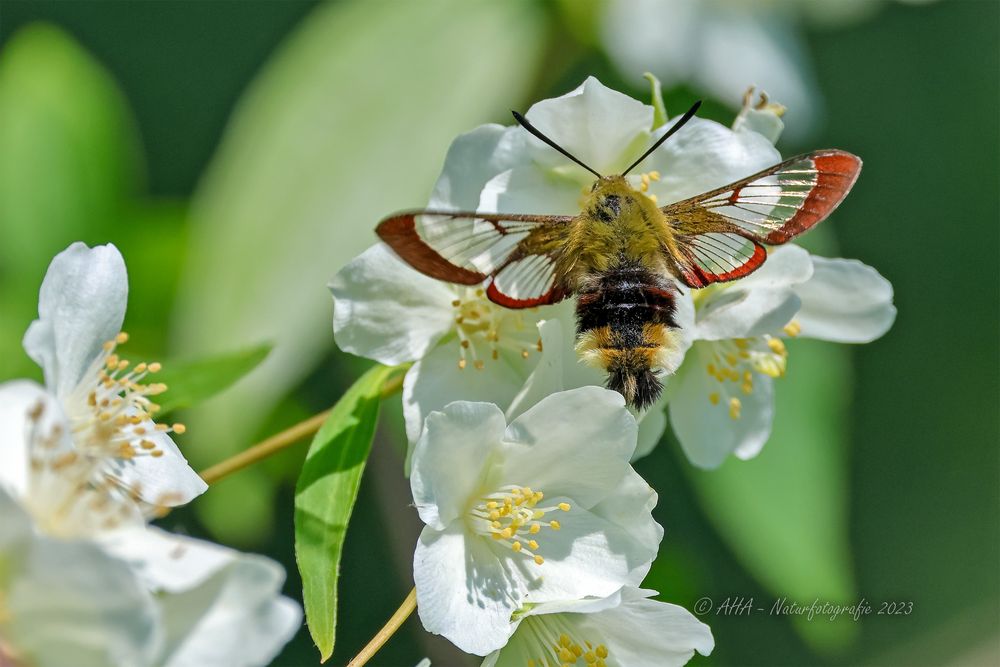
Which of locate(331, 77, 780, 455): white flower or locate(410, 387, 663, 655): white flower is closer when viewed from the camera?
locate(410, 387, 663, 655): white flower

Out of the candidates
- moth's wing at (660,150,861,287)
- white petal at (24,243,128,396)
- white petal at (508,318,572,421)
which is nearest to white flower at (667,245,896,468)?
moth's wing at (660,150,861,287)

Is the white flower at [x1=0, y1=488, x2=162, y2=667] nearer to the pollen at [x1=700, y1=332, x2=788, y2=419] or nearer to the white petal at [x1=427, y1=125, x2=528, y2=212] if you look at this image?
the white petal at [x1=427, y1=125, x2=528, y2=212]

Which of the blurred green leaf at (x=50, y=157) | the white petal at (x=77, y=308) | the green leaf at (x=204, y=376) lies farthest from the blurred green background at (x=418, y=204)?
the white petal at (x=77, y=308)

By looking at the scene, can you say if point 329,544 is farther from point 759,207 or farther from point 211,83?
point 211,83

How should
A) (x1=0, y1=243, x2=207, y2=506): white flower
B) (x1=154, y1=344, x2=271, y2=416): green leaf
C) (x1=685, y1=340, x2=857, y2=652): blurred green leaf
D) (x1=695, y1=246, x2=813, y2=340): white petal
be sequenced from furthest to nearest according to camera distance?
(x1=685, y1=340, x2=857, y2=652): blurred green leaf, (x1=154, y1=344, x2=271, y2=416): green leaf, (x1=695, y1=246, x2=813, y2=340): white petal, (x1=0, y1=243, x2=207, y2=506): white flower

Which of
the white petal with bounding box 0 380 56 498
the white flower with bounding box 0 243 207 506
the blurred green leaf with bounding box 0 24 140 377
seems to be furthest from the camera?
the blurred green leaf with bounding box 0 24 140 377

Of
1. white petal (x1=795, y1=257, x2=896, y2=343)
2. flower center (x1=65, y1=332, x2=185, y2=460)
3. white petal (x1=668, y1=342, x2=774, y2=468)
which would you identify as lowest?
white petal (x1=668, y1=342, x2=774, y2=468)

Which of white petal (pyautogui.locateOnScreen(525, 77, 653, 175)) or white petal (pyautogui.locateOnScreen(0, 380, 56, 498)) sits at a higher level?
white petal (pyautogui.locateOnScreen(525, 77, 653, 175))

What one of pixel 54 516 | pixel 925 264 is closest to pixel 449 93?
pixel 54 516
